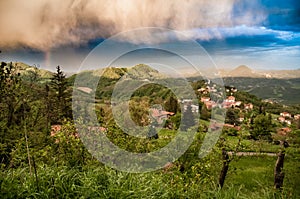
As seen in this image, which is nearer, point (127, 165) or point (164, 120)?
point (127, 165)

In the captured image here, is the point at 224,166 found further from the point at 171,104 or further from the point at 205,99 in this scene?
the point at 171,104

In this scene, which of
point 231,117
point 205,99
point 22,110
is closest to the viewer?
Result: point 22,110

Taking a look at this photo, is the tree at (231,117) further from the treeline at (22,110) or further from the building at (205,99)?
the treeline at (22,110)

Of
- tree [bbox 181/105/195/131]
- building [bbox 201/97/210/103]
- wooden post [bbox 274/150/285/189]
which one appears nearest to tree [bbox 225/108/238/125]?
building [bbox 201/97/210/103]

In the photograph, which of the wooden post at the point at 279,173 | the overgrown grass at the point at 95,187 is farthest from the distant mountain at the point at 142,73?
the overgrown grass at the point at 95,187

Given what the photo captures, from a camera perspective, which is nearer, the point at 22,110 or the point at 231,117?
the point at 22,110

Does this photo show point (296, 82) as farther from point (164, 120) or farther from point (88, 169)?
point (88, 169)

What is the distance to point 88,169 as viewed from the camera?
3385 millimetres

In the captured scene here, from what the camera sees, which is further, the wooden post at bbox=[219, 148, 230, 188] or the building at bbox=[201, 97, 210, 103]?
the building at bbox=[201, 97, 210, 103]

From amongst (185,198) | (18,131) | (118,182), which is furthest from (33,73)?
(185,198)

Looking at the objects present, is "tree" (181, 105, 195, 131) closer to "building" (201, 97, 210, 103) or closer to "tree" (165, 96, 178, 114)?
"building" (201, 97, 210, 103)

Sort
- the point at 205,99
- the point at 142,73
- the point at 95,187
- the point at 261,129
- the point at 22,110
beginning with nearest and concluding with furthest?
1. the point at 95,187
2. the point at 22,110
3. the point at 261,129
4. the point at 142,73
5. the point at 205,99

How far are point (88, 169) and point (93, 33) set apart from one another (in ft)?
15.5

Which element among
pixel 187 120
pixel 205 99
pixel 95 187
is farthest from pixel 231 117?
pixel 95 187
